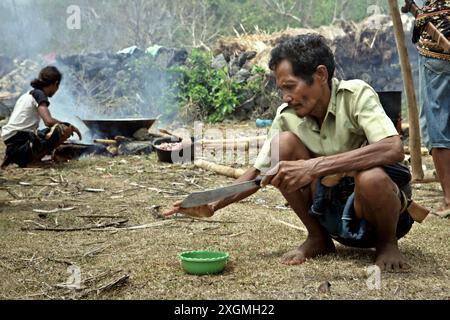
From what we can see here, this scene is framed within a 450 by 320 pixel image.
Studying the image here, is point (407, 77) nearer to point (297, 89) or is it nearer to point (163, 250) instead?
point (297, 89)

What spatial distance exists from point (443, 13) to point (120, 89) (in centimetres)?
1055

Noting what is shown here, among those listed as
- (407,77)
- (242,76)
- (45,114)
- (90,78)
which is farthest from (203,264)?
(90,78)

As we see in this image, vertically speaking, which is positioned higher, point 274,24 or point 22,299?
point 274,24

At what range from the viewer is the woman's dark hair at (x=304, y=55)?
9.86ft

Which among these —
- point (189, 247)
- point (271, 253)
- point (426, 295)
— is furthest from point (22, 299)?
point (426, 295)

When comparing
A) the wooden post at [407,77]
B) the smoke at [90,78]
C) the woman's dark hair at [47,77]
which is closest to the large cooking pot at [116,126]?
the smoke at [90,78]

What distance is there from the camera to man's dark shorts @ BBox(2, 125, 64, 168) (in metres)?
7.59

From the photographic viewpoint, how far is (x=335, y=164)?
9.55 ft

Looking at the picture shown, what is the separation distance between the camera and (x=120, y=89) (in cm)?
1429

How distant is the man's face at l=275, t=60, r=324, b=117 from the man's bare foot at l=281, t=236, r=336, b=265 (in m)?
0.79

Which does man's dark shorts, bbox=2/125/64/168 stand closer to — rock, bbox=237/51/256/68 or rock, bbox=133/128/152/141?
rock, bbox=133/128/152/141

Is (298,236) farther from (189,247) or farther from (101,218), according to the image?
(101,218)

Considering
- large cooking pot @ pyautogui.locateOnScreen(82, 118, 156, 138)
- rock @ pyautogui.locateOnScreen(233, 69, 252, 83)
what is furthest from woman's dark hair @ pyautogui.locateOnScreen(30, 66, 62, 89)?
rock @ pyautogui.locateOnScreen(233, 69, 252, 83)

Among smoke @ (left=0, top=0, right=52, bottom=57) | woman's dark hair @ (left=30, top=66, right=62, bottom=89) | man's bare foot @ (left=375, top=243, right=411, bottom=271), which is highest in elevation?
smoke @ (left=0, top=0, right=52, bottom=57)
